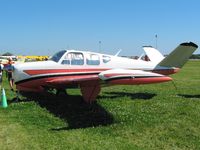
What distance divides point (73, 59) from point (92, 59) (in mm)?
760

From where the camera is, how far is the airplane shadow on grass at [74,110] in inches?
375

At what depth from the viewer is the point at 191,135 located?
26.7ft

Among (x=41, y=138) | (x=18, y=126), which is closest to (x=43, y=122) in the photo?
(x=18, y=126)

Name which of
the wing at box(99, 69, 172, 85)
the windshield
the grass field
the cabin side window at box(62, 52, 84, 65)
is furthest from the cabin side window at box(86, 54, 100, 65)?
the wing at box(99, 69, 172, 85)

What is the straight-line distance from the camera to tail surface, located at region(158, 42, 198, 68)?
13795 millimetres

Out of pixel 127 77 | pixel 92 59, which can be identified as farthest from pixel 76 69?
pixel 127 77

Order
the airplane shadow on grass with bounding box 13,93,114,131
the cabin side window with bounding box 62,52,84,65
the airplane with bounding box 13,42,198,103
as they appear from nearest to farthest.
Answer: the airplane shadow on grass with bounding box 13,93,114,131 < the airplane with bounding box 13,42,198,103 < the cabin side window with bounding box 62,52,84,65

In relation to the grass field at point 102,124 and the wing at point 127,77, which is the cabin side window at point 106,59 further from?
the wing at point 127,77

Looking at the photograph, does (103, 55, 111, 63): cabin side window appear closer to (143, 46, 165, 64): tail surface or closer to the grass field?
the grass field

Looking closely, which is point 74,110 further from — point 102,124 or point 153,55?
point 153,55

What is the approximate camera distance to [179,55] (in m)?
14.3

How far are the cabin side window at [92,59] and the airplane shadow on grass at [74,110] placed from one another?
155cm

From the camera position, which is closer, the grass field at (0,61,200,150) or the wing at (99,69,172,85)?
the grass field at (0,61,200,150)

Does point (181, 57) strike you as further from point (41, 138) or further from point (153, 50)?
point (41, 138)
